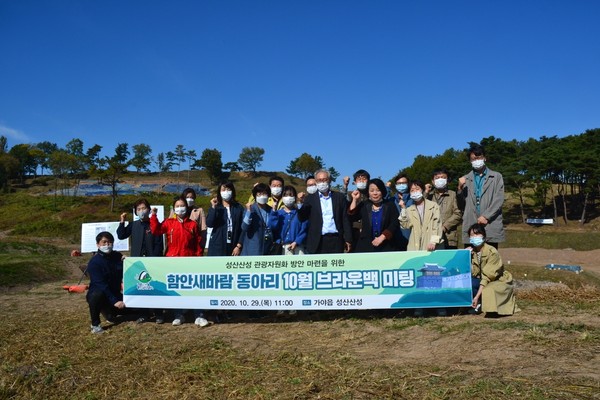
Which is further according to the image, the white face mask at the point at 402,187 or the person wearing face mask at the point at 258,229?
the white face mask at the point at 402,187

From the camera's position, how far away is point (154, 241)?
7695 mm

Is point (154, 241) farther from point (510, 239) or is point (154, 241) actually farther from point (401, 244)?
point (510, 239)

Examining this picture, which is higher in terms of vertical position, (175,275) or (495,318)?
(175,275)

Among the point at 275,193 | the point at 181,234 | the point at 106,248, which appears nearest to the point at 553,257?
the point at 275,193

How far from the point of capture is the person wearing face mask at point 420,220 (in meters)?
6.64

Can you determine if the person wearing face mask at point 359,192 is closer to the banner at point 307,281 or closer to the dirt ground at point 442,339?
the banner at point 307,281

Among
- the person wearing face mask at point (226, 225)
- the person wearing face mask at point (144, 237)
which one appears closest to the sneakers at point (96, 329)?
the person wearing face mask at point (144, 237)

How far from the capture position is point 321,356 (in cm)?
496

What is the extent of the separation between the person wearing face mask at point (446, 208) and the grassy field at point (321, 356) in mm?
1470

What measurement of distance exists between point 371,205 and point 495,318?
7.68 ft

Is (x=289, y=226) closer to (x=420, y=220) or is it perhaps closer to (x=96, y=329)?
(x=420, y=220)

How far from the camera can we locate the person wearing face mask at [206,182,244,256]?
7.23 m

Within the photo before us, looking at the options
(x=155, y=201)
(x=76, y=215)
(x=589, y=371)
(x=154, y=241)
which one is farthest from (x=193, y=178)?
(x=589, y=371)

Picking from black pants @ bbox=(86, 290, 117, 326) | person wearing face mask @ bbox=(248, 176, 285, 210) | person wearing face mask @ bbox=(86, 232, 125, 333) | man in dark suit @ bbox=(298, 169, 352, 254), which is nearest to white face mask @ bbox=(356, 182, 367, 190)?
man in dark suit @ bbox=(298, 169, 352, 254)
